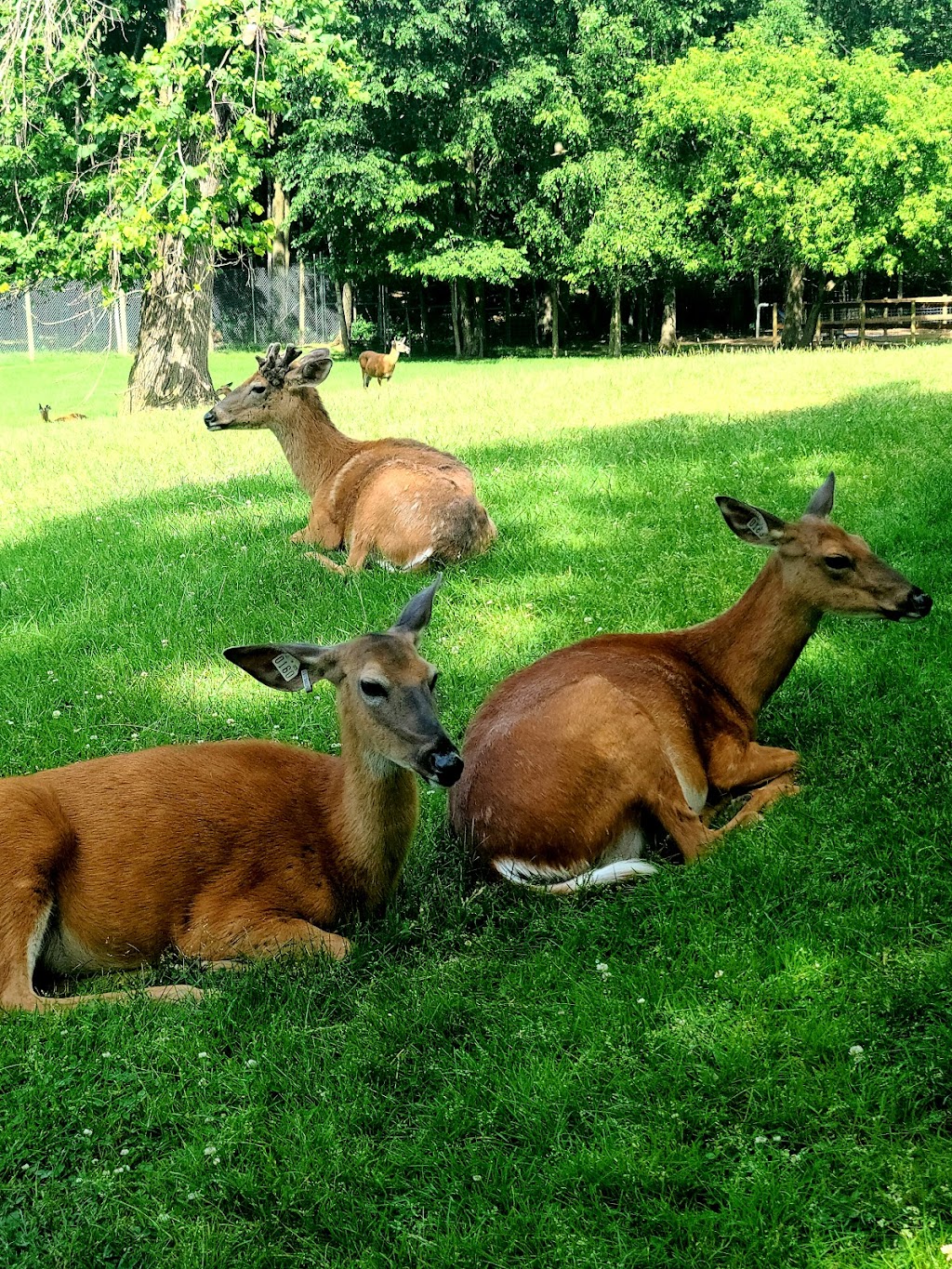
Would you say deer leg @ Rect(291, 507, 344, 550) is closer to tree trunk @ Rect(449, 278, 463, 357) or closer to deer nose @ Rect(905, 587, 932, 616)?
deer nose @ Rect(905, 587, 932, 616)

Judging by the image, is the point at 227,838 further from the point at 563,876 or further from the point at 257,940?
the point at 563,876

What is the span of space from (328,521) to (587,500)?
6.31 feet

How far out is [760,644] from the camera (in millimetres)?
5457

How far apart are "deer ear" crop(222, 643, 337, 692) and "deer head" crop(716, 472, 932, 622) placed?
180 centimetres

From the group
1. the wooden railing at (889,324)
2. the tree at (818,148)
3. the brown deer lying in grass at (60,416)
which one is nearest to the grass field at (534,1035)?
the brown deer lying in grass at (60,416)

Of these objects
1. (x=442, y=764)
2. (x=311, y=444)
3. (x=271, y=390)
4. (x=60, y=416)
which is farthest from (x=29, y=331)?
(x=442, y=764)

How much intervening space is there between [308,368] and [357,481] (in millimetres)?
1459

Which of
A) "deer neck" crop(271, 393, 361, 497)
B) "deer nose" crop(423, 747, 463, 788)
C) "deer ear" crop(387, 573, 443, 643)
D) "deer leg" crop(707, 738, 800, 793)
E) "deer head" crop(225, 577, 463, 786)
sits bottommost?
"deer leg" crop(707, 738, 800, 793)

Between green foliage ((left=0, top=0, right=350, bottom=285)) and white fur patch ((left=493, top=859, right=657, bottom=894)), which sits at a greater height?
green foliage ((left=0, top=0, right=350, bottom=285))

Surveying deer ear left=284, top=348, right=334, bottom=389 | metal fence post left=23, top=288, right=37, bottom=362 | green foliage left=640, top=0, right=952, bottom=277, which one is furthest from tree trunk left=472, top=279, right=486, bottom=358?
deer ear left=284, top=348, right=334, bottom=389

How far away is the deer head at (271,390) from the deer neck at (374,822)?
6228 millimetres

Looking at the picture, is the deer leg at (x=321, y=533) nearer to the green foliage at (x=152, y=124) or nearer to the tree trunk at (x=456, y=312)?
the green foliage at (x=152, y=124)

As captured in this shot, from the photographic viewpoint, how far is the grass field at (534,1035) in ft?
10.1

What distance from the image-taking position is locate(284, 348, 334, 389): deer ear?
1032 cm
